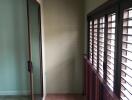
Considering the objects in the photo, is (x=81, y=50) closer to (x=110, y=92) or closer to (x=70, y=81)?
(x=70, y=81)

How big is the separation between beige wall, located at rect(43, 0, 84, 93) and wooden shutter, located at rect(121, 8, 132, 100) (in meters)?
2.98

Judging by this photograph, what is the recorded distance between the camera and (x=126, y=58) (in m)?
1.50

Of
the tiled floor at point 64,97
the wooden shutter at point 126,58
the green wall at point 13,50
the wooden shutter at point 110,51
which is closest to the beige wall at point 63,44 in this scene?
the tiled floor at point 64,97

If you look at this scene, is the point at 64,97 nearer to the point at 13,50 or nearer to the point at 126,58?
the point at 13,50

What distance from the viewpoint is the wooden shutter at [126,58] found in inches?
56.3

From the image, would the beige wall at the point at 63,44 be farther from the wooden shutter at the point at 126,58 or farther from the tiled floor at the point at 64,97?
the wooden shutter at the point at 126,58

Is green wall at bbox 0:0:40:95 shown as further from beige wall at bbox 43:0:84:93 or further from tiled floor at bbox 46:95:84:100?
tiled floor at bbox 46:95:84:100

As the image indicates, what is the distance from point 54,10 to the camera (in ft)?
14.6

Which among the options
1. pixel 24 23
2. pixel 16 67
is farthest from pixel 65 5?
pixel 16 67

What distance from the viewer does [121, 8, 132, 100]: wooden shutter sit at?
1.43 m

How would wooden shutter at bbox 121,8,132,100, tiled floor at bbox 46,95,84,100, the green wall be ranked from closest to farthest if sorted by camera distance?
wooden shutter at bbox 121,8,132,100, the green wall, tiled floor at bbox 46,95,84,100

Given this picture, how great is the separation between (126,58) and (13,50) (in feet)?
9.39

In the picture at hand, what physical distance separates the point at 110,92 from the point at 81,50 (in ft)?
9.05

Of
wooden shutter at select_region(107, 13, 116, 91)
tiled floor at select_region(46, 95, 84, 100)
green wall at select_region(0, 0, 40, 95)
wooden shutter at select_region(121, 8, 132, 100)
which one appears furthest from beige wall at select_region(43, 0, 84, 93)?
wooden shutter at select_region(121, 8, 132, 100)
